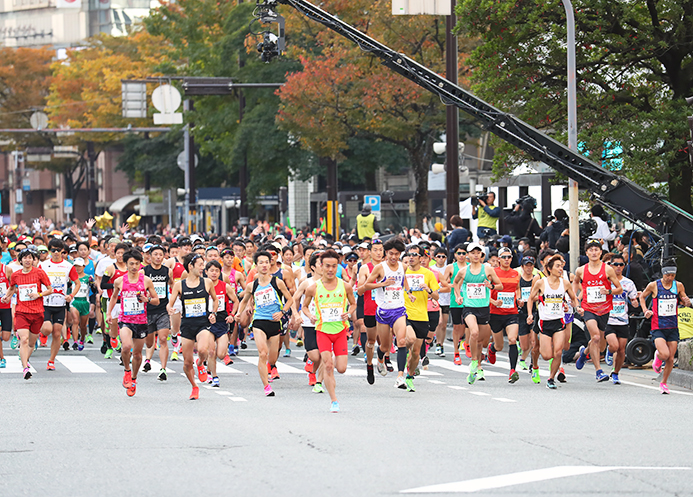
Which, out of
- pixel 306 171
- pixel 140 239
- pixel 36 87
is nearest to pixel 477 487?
pixel 140 239

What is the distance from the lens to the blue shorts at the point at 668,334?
15047mm

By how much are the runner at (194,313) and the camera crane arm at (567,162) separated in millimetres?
6061

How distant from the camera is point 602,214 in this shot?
23172mm

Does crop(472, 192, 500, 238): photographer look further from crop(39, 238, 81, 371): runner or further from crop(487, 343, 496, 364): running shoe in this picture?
crop(39, 238, 81, 371): runner

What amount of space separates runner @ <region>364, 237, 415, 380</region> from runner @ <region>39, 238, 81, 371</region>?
17.4 feet

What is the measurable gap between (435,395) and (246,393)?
231cm

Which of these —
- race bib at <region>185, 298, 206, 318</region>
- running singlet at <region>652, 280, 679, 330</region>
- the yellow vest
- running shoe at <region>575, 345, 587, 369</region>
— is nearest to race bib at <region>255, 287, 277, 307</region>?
race bib at <region>185, 298, 206, 318</region>

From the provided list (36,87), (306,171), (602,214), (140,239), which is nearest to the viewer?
(602,214)

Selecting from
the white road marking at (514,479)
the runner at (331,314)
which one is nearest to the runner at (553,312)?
the runner at (331,314)

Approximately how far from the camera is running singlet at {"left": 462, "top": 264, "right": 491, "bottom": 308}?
16031mm

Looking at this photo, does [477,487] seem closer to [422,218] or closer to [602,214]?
[602,214]

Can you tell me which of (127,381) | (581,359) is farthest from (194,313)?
(581,359)

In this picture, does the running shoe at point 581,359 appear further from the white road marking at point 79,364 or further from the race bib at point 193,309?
the white road marking at point 79,364

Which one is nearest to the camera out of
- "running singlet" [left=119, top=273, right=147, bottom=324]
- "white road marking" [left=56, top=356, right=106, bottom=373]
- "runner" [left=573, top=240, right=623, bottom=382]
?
"running singlet" [left=119, top=273, right=147, bottom=324]
